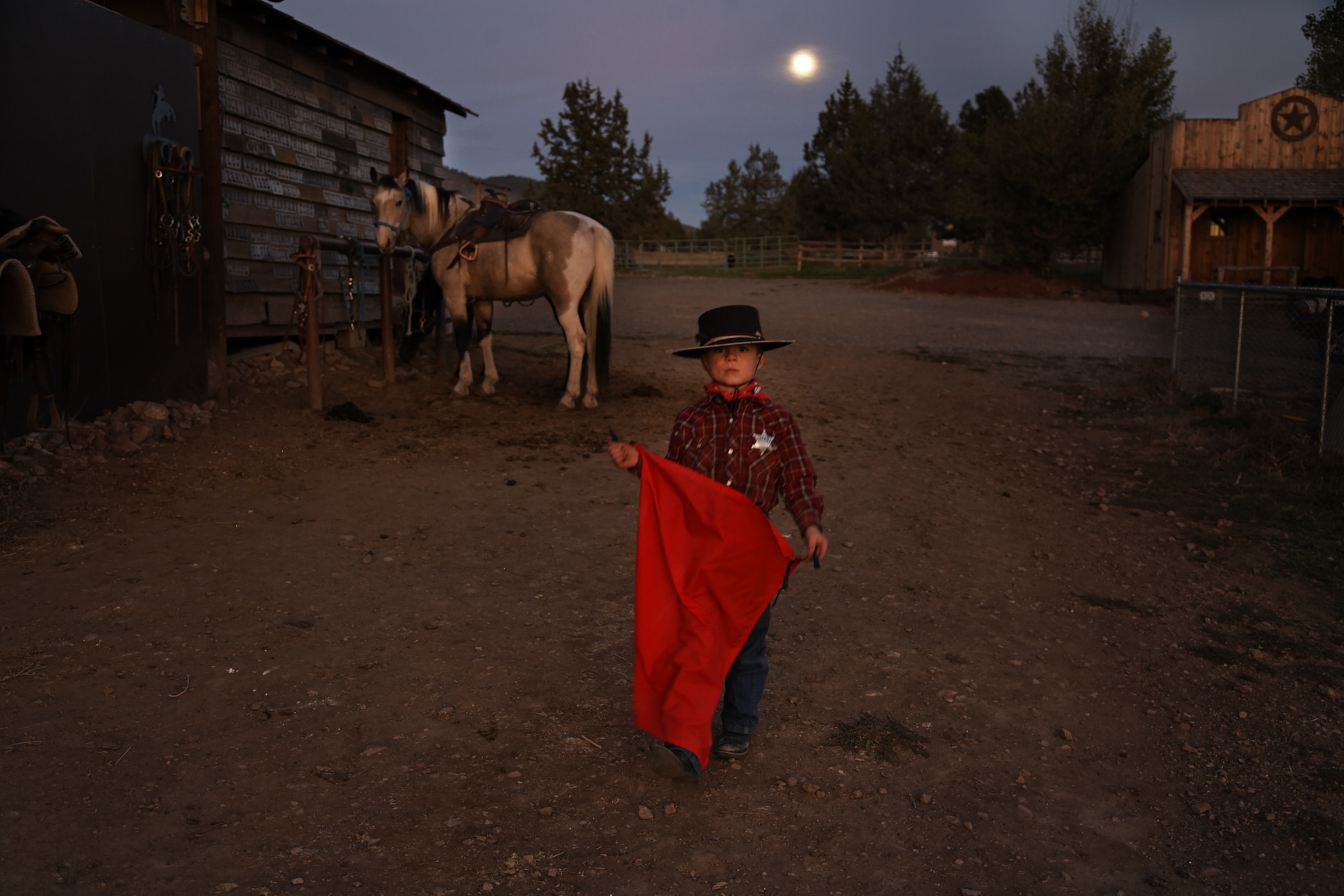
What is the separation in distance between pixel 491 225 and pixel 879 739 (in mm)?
7143

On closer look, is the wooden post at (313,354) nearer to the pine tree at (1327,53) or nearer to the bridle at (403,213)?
the bridle at (403,213)

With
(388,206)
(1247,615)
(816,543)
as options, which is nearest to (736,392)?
(816,543)

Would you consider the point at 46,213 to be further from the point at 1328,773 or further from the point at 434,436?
the point at 1328,773

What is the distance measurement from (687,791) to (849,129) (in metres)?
53.7

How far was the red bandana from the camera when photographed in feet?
10.7

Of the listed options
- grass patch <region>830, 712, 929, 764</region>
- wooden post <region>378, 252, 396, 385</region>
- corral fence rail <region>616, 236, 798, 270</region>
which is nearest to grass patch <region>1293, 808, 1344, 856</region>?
grass patch <region>830, 712, 929, 764</region>

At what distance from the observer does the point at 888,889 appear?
8.74 ft

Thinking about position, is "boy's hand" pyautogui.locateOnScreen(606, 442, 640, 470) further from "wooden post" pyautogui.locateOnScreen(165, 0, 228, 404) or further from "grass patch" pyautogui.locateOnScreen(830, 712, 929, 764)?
"wooden post" pyautogui.locateOnScreen(165, 0, 228, 404)

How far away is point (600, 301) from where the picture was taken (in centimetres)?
969

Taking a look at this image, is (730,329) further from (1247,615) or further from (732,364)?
(1247,615)

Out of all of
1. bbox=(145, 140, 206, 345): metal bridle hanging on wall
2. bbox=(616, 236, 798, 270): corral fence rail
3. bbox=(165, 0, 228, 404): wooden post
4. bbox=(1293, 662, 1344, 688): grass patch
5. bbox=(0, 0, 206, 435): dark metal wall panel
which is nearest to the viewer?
bbox=(1293, 662, 1344, 688): grass patch

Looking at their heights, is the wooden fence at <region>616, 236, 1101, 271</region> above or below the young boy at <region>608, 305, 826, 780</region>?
above

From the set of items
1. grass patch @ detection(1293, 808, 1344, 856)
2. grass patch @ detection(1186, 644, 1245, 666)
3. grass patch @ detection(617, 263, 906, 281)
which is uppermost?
grass patch @ detection(617, 263, 906, 281)

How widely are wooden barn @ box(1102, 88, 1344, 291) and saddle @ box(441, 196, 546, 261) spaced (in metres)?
20.4
